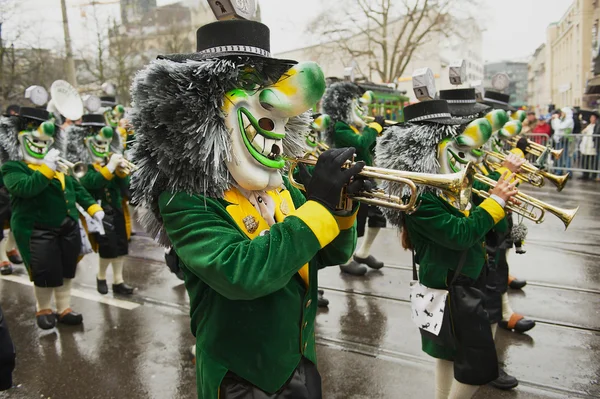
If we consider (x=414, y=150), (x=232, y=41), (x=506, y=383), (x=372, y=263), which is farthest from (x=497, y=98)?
(x=232, y=41)

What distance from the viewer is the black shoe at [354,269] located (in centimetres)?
620

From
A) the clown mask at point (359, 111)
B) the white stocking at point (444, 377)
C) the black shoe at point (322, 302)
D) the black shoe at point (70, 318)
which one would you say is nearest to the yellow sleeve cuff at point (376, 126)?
the clown mask at point (359, 111)

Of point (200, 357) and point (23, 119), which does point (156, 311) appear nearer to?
point (23, 119)

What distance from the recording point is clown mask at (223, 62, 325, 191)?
1.87m

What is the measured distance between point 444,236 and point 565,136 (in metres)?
12.7

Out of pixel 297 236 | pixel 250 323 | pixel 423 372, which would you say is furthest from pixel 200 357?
pixel 423 372

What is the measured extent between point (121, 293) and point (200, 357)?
4.30 m

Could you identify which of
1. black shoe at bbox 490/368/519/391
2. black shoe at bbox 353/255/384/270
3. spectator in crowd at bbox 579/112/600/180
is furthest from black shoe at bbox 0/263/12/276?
spectator in crowd at bbox 579/112/600/180

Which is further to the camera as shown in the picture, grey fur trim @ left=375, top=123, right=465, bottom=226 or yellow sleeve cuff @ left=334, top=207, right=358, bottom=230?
grey fur trim @ left=375, top=123, right=465, bottom=226

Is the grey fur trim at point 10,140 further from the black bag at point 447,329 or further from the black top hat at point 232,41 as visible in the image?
the black bag at point 447,329

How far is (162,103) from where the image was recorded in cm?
181

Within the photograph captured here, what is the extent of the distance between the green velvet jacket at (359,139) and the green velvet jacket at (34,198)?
3.28m

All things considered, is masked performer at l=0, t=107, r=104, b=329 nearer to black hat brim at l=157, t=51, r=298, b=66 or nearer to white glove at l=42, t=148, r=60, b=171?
white glove at l=42, t=148, r=60, b=171

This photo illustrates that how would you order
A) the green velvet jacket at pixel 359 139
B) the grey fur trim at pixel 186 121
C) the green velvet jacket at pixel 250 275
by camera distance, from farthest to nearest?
the green velvet jacket at pixel 359 139
the grey fur trim at pixel 186 121
the green velvet jacket at pixel 250 275
